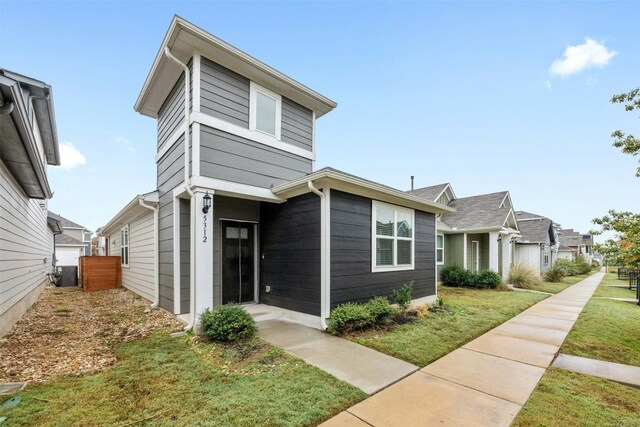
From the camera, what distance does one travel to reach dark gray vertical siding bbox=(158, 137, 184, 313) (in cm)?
633

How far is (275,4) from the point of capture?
9523mm

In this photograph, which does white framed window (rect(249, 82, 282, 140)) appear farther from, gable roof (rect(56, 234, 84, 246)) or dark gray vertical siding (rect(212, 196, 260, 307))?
gable roof (rect(56, 234, 84, 246))

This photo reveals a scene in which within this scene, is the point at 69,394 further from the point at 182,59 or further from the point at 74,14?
the point at 74,14

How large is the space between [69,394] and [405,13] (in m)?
12.3

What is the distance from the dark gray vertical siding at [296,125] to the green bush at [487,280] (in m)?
10.2

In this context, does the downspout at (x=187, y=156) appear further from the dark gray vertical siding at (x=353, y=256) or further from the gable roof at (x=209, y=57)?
the dark gray vertical siding at (x=353, y=256)

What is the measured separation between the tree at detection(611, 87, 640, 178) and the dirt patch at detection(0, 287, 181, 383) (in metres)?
9.00

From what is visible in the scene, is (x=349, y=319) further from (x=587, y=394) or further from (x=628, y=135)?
(x=628, y=135)

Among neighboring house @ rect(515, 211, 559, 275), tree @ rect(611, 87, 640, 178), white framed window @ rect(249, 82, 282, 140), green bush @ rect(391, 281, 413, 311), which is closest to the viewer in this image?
tree @ rect(611, 87, 640, 178)

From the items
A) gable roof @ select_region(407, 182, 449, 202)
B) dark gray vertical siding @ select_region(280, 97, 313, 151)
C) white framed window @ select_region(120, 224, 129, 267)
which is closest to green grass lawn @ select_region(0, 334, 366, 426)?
dark gray vertical siding @ select_region(280, 97, 313, 151)

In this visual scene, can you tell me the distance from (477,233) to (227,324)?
1397cm

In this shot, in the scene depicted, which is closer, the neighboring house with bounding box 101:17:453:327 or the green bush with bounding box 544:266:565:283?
the neighboring house with bounding box 101:17:453:327

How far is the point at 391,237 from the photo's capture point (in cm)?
737

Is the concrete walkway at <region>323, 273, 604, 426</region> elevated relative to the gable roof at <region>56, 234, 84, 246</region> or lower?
lower
